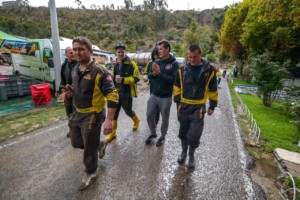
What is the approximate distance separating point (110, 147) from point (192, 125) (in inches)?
74.8

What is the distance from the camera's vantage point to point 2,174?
2982 millimetres

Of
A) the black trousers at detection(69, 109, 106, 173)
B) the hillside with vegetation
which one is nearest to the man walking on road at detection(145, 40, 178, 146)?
the black trousers at detection(69, 109, 106, 173)

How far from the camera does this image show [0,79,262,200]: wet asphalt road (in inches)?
104

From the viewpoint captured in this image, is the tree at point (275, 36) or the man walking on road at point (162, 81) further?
the tree at point (275, 36)

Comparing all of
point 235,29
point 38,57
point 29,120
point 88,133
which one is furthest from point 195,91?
point 235,29

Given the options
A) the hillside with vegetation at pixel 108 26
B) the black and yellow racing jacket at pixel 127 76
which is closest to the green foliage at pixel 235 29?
the hillside with vegetation at pixel 108 26

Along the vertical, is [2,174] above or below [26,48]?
below

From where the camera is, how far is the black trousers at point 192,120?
3062 mm

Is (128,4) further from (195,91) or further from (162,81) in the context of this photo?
(195,91)

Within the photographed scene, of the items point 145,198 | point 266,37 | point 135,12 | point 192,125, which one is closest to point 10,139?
point 145,198

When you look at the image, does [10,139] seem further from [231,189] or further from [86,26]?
[86,26]

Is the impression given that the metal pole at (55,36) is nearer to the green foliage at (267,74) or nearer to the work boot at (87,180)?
the work boot at (87,180)

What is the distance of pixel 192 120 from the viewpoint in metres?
3.12

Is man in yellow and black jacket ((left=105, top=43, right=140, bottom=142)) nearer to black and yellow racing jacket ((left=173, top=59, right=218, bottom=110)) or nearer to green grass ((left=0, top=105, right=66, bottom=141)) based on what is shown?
black and yellow racing jacket ((left=173, top=59, right=218, bottom=110))
